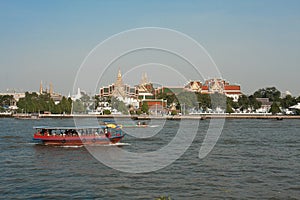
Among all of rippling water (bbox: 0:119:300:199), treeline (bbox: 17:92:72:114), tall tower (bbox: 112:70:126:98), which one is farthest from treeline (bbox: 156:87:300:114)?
rippling water (bbox: 0:119:300:199)

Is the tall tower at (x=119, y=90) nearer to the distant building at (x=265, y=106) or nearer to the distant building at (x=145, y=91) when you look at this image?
the distant building at (x=145, y=91)

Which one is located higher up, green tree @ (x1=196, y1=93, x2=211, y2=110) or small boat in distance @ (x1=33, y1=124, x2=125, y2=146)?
green tree @ (x1=196, y1=93, x2=211, y2=110)

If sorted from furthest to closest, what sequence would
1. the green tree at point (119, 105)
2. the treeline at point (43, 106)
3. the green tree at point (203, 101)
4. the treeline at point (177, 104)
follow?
1. the treeline at point (43, 106)
2. the green tree at point (203, 101)
3. the green tree at point (119, 105)
4. the treeline at point (177, 104)

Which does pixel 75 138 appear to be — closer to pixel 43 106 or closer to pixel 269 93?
pixel 43 106

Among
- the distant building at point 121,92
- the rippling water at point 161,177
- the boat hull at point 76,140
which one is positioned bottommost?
the rippling water at point 161,177

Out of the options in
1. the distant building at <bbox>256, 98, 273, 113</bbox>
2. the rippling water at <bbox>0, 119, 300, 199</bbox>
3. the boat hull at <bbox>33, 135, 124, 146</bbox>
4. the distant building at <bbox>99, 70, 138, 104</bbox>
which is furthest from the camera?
the distant building at <bbox>256, 98, 273, 113</bbox>

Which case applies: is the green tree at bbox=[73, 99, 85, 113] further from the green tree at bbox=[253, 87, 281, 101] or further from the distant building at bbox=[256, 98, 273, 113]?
the green tree at bbox=[253, 87, 281, 101]

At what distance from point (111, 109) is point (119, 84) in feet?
21.7

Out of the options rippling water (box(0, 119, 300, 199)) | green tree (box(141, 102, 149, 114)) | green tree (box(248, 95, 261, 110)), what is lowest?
rippling water (box(0, 119, 300, 199))

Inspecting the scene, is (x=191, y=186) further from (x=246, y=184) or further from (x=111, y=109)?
(x=111, y=109)

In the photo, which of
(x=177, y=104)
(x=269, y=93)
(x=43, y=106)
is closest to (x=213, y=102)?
(x=177, y=104)

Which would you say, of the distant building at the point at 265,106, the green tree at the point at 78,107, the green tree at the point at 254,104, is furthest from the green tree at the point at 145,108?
the distant building at the point at 265,106

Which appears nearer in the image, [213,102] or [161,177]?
[161,177]

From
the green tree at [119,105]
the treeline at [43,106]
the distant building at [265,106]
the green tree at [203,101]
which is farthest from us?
the distant building at [265,106]
